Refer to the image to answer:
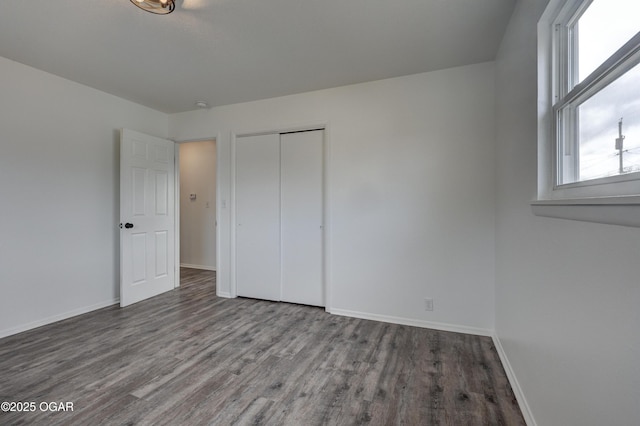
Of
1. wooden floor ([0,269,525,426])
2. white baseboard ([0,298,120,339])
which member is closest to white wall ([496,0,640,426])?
wooden floor ([0,269,525,426])

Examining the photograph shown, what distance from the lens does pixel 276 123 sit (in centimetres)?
343

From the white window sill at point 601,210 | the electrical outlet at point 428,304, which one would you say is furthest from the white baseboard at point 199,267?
the white window sill at point 601,210

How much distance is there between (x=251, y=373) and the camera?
200cm

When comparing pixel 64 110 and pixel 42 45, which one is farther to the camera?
pixel 64 110

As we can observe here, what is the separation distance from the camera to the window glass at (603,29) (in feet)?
2.78

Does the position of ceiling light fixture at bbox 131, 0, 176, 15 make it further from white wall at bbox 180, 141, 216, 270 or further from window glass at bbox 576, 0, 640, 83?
white wall at bbox 180, 141, 216, 270

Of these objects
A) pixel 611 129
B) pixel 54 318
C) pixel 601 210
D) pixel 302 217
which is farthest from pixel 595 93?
pixel 54 318

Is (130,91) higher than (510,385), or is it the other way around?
(130,91)

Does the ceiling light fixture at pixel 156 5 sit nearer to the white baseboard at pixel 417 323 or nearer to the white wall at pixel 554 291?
the white wall at pixel 554 291

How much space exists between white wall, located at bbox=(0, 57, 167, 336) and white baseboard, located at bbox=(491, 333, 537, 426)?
409cm

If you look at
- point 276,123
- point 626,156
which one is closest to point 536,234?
point 626,156

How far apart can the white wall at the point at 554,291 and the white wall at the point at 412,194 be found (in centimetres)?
31

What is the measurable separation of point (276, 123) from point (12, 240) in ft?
9.23

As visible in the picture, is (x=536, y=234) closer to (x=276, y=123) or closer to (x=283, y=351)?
(x=283, y=351)
